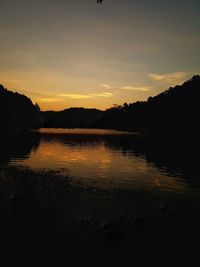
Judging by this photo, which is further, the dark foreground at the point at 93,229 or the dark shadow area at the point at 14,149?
the dark shadow area at the point at 14,149

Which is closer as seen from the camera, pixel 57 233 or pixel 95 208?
pixel 57 233

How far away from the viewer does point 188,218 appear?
22031 millimetres

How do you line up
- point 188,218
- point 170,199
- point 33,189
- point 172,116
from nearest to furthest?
1. point 188,218
2. point 33,189
3. point 170,199
4. point 172,116

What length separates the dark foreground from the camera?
16.0 meters

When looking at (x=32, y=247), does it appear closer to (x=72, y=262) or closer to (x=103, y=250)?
(x=72, y=262)

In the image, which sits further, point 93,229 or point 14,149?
point 14,149

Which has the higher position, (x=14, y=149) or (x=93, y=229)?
(x=93, y=229)

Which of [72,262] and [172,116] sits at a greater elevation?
[172,116]

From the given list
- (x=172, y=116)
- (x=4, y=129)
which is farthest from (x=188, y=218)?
(x=172, y=116)

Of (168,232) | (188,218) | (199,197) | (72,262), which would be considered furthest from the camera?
(199,197)

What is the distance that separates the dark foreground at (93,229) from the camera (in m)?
16.0

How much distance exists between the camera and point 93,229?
18.8 m

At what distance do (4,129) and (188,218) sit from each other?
505ft

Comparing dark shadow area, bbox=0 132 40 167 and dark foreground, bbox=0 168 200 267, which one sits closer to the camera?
dark foreground, bbox=0 168 200 267
